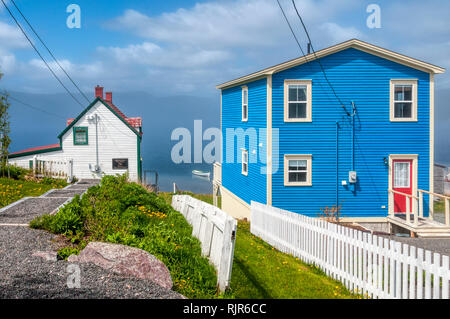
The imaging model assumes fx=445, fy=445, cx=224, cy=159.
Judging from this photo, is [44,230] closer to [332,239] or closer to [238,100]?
[332,239]

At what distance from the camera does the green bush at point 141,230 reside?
7438 mm

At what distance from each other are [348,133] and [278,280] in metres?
12.3

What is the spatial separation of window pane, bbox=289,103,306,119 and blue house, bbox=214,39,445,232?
0.15 ft

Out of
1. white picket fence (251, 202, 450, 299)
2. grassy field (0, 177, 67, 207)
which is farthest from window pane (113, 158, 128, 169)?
white picket fence (251, 202, 450, 299)

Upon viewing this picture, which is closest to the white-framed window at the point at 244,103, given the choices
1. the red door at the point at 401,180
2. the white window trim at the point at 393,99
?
the white window trim at the point at 393,99

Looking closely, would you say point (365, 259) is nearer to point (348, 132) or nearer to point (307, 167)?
point (307, 167)

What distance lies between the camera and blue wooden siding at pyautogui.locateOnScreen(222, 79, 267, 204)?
20.5m

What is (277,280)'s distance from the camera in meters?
9.13

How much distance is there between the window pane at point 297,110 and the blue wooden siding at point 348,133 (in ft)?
1.52

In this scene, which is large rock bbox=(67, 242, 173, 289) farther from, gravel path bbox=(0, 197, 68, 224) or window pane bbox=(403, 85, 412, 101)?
window pane bbox=(403, 85, 412, 101)

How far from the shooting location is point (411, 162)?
20406mm
